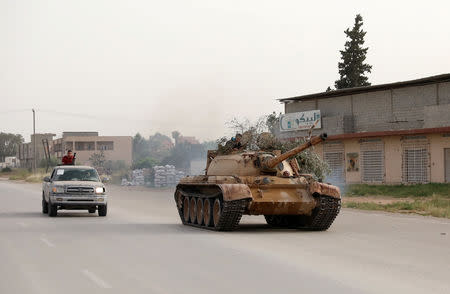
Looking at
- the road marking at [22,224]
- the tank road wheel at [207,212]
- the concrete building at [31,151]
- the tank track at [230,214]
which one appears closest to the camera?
the tank track at [230,214]

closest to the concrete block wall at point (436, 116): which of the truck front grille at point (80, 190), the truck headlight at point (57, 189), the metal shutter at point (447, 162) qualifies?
the metal shutter at point (447, 162)

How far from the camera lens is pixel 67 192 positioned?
24156 millimetres

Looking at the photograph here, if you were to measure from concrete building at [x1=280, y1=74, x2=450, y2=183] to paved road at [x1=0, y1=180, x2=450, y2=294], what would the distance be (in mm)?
20862

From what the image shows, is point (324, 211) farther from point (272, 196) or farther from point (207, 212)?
point (207, 212)

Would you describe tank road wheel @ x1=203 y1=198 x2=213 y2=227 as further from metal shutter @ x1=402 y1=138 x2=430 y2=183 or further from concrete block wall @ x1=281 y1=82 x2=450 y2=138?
metal shutter @ x1=402 y1=138 x2=430 y2=183

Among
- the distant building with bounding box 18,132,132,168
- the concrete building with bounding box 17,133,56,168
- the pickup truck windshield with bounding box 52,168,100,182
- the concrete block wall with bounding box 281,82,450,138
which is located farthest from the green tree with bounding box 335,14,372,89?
the concrete building with bounding box 17,133,56,168

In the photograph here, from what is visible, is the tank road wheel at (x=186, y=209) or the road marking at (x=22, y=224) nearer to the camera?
the road marking at (x=22, y=224)

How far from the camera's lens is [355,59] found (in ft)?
212

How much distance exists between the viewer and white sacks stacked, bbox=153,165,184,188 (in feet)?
204

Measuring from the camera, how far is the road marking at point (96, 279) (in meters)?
9.73

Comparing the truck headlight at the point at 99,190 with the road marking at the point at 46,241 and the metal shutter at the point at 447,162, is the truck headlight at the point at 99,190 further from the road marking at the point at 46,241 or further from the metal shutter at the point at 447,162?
the metal shutter at the point at 447,162

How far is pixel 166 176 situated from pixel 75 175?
122ft

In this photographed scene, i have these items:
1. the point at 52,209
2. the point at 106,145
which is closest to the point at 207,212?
the point at 52,209

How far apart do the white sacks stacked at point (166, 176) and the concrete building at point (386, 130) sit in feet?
44.9
